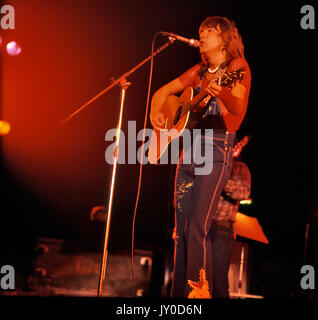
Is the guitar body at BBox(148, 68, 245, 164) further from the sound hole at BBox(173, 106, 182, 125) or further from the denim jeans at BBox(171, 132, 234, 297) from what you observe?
the denim jeans at BBox(171, 132, 234, 297)

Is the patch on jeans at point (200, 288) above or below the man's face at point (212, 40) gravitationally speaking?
below

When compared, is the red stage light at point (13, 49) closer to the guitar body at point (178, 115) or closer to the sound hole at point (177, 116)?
the guitar body at point (178, 115)

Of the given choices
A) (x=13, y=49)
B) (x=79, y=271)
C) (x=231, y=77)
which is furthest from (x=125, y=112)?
(x=231, y=77)

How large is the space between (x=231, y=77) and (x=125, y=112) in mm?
2757

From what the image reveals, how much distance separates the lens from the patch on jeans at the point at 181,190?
234 centimetres

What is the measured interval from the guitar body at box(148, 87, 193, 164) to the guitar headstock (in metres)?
0.35

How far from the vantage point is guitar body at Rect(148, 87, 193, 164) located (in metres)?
2.55

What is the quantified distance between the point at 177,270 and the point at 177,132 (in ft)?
2.90

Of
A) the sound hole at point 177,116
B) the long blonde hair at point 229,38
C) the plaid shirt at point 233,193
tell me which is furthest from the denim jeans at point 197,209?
the plaid shirt at point 233,193

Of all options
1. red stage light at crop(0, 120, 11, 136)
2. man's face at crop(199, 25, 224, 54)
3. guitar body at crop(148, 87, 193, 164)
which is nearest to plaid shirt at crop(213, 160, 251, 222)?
guitar body at crop(148, 87, 193, 164)

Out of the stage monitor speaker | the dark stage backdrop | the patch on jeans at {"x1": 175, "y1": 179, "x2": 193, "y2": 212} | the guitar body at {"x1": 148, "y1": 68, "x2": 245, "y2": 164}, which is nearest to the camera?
the guitar body at {"x1": 148, "y1": 68, "x2": 245, "y2": 164}

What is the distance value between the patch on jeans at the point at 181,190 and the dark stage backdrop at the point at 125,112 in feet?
6.06
